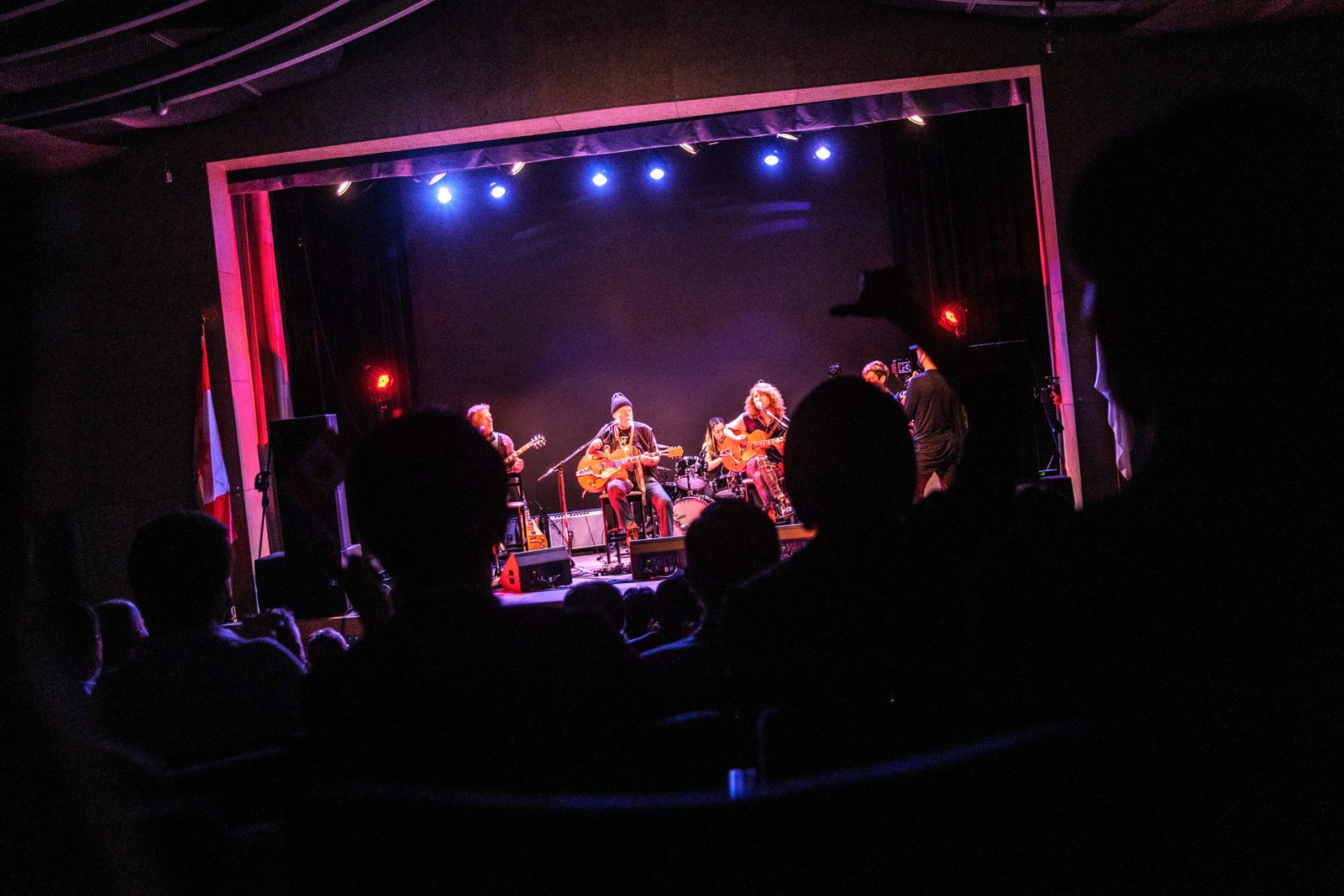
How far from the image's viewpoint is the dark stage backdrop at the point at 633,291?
10836 mm

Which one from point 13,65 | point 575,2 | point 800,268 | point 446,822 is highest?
point 575,2

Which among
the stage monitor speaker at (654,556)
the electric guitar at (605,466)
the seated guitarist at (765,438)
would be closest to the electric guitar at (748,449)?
the seated guitarist at (765,438)

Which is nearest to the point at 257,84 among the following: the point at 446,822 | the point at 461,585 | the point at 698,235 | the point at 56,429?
the point at 56,429

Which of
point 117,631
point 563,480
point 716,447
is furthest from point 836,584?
point 563,480

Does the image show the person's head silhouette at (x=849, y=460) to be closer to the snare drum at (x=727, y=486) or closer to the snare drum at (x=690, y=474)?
the snare drum at (x=727, y=486)

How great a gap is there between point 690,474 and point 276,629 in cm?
748

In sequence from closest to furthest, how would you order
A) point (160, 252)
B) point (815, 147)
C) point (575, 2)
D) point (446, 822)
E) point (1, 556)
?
point (446, 822) < point (1, 556) < point (575, 2) < point (160, 252) < point (815, 147)

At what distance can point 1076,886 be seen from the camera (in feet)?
2.20

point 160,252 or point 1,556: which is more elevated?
point 160,252

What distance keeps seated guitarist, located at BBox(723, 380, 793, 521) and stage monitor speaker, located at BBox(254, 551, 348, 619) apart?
4.19m

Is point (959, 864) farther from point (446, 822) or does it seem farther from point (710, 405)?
point (710, 405)

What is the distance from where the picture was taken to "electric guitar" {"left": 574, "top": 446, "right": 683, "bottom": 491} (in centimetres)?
920

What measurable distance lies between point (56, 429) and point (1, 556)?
12.6 feet

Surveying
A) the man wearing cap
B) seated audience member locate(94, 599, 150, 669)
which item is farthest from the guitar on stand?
seated audience member locate(94, 599, 150, 669)
